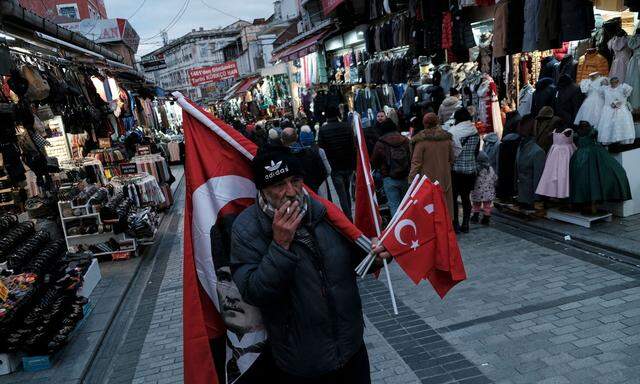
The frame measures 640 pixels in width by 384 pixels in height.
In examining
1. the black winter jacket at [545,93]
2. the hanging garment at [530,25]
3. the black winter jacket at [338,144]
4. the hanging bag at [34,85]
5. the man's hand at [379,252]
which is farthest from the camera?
the black winter jacket at [545,93]

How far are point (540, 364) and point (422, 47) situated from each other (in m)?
8.80

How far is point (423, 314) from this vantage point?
539cm

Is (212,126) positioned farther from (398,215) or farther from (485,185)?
(485,185)

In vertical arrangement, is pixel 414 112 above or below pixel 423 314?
above

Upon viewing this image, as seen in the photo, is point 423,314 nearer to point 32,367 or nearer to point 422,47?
point 32,367

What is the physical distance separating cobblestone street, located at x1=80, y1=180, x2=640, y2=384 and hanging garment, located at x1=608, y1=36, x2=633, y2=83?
2.88m

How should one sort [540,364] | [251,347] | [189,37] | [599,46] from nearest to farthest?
[251,347], [540,364], [599,46], [189,37]

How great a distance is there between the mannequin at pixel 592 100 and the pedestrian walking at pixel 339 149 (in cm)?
371

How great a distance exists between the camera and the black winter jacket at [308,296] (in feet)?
Result: 7.82

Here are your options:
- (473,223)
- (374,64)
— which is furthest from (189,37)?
(473,223)

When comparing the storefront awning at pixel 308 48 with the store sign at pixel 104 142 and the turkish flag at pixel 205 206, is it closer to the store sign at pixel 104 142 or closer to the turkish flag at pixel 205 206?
the store sign at pixel 104 142

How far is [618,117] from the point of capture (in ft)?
23.5

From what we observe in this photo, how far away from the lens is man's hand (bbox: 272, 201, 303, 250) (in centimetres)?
224

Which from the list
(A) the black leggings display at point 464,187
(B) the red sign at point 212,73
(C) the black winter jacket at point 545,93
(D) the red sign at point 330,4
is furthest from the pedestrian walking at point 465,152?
(B) the red sign at point 212,73
